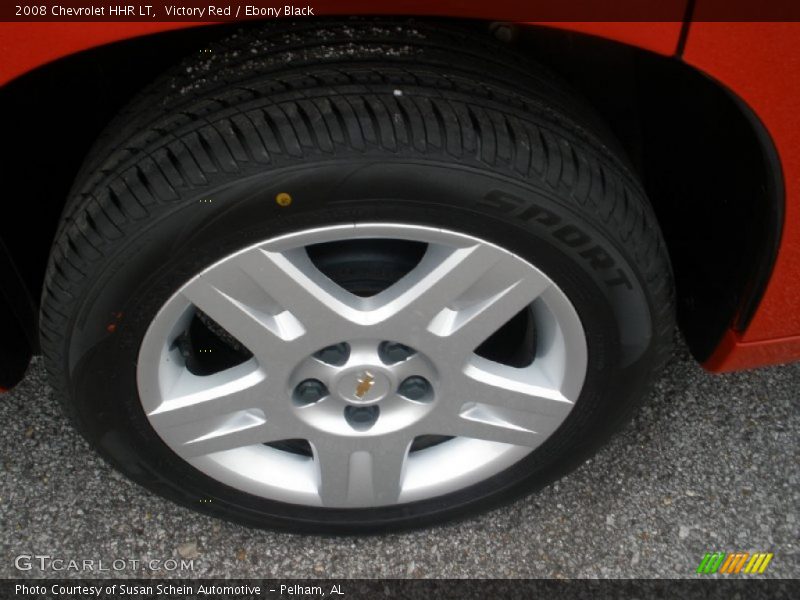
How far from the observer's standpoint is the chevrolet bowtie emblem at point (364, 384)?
1.58m

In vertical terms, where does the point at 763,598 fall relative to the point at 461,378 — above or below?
below

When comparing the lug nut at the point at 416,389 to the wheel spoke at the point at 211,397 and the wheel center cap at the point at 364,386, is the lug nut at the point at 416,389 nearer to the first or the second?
the wheel center cap at the point at 364,386

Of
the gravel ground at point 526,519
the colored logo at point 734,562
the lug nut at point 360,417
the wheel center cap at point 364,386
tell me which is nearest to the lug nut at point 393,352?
the wheel center cap at point 364,386

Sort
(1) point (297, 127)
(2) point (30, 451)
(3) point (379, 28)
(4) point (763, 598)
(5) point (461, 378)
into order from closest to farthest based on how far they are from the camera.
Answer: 1. (1) point (297, 127)
2. (3) point (379, 28)
3. (5) point (461, 378)
4. (4) point (763, 598)
5. (2) point (30, 451)

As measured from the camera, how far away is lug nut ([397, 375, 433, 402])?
1620mm

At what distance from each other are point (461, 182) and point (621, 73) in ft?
1.69

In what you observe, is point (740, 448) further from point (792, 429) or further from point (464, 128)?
point (464, 128)

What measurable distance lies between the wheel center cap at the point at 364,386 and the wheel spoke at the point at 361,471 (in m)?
0.10

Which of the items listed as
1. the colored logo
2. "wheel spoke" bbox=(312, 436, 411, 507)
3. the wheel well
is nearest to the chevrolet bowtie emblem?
"wheel spoke" bbox=(312, 436, 411, 507)

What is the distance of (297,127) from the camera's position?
1301 millimetres

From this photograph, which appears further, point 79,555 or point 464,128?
point 79,555

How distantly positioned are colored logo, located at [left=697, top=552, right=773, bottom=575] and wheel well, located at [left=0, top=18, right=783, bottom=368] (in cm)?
43

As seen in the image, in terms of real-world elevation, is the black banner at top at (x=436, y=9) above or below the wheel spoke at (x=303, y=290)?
above

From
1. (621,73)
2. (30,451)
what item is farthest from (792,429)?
(30,451)
